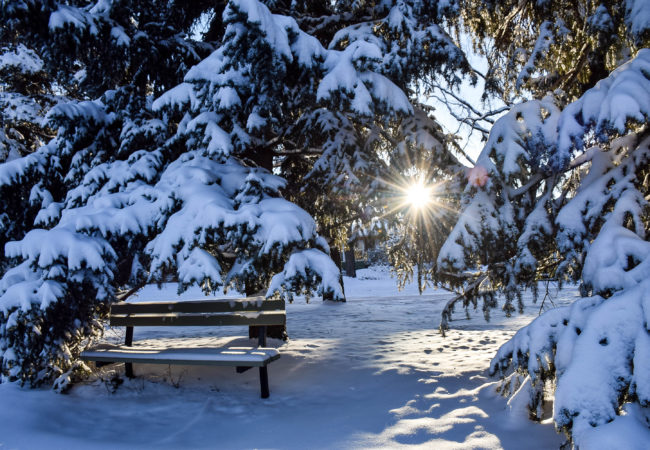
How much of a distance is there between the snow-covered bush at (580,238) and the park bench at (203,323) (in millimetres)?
2093

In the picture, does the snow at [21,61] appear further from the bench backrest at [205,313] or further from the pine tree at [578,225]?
the pine tree at [578,225]

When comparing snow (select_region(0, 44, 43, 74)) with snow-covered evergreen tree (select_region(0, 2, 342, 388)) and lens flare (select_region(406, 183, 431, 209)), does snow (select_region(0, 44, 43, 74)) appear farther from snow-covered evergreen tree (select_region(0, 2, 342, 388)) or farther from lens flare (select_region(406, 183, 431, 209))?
lens flare (select_region(406, 183, 431, 209))

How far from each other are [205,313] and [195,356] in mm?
813

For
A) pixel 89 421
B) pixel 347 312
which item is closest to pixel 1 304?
pixel 89 421

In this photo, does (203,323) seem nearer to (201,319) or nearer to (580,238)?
(201,319)

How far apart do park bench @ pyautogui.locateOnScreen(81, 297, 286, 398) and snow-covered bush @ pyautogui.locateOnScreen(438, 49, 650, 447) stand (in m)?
2.09

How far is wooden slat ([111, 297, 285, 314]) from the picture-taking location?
489cm

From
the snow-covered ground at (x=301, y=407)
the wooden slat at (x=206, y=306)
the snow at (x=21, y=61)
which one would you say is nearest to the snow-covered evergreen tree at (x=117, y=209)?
the wooden slat at (x=206, y=306)

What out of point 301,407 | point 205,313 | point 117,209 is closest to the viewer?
point 301,407

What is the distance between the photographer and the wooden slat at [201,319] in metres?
4.73

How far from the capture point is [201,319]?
16.9 feet

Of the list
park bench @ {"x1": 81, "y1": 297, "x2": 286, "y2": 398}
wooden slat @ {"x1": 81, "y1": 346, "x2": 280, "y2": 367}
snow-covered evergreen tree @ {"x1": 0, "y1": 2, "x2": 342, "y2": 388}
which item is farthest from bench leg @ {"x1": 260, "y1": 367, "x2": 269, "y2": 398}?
snow-covered evergreen tree @ {"x1": 0, "y1": 2, "x2": 342, "y2": 388}

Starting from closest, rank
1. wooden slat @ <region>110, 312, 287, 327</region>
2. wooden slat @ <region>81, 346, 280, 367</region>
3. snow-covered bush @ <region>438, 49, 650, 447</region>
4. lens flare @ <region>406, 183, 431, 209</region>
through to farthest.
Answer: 1. snow-covered bush @ <region>438, 49, 650, 447</region>
2. wooden slat @ <region>81, 346, 280, 367</region>
3. wooden slat @ <region>110, 312, 287, 327</region>
4. lens flare @ <region>406, 183, 431, 209</region>

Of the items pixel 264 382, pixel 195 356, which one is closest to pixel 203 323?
pixel 195 356
